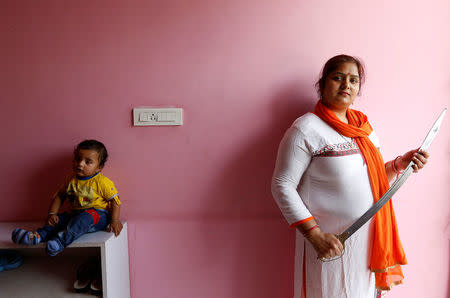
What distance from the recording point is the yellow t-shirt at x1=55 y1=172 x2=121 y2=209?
1.13 m

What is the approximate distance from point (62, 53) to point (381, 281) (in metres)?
1.67

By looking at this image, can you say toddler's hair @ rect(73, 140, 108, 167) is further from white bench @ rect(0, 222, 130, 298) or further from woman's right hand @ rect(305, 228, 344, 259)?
woman's right hand @ rect(305, 228, 344, 259)

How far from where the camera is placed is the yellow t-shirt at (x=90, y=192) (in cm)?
113

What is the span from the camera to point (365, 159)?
99 cm

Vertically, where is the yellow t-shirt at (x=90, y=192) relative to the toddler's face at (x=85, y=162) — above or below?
below

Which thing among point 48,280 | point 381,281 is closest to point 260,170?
point 381,281

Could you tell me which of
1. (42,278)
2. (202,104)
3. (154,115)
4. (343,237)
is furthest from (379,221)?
(42,278)

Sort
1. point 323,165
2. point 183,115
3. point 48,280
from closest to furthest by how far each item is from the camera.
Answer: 1. point 323,165
2. point 48,280
3. point 183,115

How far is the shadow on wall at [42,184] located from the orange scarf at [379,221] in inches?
47.6

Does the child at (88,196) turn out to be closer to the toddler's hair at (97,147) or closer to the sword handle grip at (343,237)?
the toddler's hair at (97,147)

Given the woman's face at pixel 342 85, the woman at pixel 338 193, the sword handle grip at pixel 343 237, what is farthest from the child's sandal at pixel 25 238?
the woman's face at pixel 342 85

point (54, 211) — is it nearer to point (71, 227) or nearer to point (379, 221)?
point (71, 227)

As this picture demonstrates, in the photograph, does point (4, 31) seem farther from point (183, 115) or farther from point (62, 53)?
point (183, 115)

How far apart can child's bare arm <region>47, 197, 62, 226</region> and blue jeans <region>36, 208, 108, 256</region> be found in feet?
0.06
